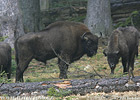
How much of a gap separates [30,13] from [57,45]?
10680 mm

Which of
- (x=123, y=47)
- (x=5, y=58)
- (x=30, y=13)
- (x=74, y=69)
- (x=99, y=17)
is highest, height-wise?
(x=99, y=17)

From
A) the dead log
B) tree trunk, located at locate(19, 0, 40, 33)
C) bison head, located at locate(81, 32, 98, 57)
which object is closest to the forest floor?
the dead log

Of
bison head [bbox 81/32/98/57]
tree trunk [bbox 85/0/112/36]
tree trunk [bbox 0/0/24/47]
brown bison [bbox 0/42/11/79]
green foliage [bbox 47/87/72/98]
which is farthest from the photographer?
tree trunk [bbox 85/0/112/36]

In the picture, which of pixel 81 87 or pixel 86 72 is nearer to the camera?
pixel 81 87

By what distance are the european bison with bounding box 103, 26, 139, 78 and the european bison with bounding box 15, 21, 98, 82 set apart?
29.0 inches

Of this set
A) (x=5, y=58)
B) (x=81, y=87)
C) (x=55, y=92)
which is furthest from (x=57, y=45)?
(x=55, y=92)

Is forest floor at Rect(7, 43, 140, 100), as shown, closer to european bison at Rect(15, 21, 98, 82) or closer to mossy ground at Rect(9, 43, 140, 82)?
mossy ground at Rect(9, 43, 140, 82)

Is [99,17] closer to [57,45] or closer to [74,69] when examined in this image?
[74,69]

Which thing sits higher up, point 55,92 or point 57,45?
point 55,92

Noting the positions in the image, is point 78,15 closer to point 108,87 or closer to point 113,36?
point 113,36

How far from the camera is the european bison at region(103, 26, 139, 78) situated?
1164cm

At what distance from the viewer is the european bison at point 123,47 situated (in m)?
11.6

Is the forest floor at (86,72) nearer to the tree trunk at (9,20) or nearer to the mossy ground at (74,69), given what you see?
the mossy ground at (74,69)

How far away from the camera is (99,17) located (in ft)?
61.5
